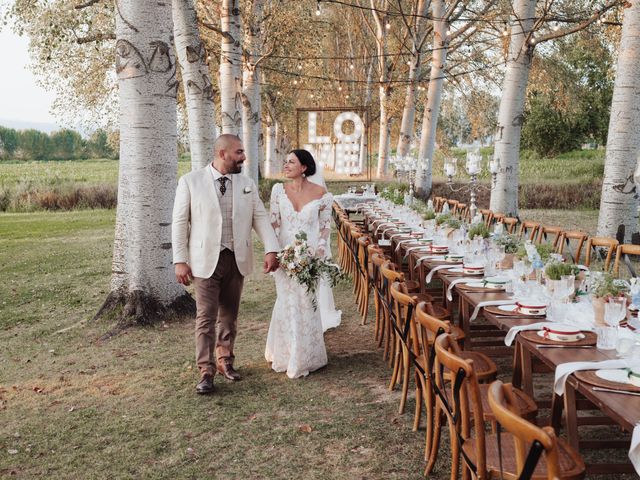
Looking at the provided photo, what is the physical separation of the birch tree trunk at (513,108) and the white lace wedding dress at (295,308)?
7139 mm

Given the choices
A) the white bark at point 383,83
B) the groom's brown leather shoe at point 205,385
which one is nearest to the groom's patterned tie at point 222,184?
the groom's brown leather shoe at point 205,385

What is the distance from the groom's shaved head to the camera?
5141 millimetres

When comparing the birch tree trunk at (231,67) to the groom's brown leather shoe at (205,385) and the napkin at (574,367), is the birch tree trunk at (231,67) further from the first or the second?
the napkin at (574,367)

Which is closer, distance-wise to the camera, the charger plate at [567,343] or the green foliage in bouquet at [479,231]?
the charger plate at [567,343]

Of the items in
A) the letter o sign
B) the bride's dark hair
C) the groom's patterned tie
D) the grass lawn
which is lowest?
the grass lawn

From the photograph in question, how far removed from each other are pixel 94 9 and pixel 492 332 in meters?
14.8

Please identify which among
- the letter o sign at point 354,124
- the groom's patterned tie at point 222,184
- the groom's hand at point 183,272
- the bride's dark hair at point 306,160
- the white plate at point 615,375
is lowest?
the groom's hand at point 183,272

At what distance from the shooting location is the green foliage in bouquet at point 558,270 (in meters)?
4.18

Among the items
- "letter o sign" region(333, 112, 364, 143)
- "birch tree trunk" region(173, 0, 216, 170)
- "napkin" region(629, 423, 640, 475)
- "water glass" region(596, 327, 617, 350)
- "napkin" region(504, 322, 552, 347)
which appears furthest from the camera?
"letter o sign" region(333, 112, 364, 143)

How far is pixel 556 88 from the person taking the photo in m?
21.5

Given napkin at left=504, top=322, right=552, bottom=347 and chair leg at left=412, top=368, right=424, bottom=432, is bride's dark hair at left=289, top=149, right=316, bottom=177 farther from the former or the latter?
napkin at left=504, top=322, right=552, bottom=347

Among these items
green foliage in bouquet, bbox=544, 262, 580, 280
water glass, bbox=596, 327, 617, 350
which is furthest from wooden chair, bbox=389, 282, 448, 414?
water glass, bbox=596, 327, 617, 350

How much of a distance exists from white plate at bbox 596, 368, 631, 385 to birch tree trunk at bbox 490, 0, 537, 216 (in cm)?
936

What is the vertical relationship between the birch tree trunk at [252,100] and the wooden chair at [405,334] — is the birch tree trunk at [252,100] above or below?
above
